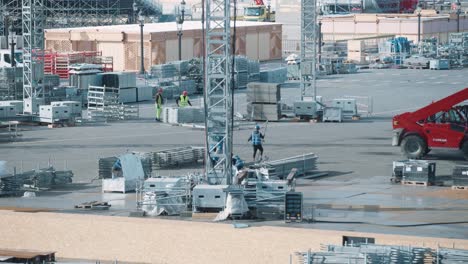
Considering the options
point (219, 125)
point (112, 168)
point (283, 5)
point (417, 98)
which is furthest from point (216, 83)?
point (283, 5)

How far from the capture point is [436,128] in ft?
146

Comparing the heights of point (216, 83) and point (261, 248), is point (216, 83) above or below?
above

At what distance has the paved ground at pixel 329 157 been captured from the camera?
114ft

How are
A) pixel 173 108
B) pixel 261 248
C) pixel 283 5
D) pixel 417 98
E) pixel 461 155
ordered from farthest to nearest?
pixel 283 5 < pixel 417 98 < pixel 173 108 < pixel 461 155 < pixel 261 248

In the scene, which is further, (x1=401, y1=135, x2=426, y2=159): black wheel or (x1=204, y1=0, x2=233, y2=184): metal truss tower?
(x1=401, y1=135, x2=426, y2=159): black wheel

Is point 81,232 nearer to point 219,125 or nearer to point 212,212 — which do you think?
point 212,212

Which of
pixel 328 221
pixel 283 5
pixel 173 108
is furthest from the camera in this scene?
pixel 283 5

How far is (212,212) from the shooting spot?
35.2 meters

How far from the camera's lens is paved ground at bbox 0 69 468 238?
34.8 meters

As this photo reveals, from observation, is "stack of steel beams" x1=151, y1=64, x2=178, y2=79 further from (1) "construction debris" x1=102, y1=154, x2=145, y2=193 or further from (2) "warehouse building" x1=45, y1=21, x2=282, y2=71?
(1) "construction debris" x1=102, y1=154, x2=145, y2=193

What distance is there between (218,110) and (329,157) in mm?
7837

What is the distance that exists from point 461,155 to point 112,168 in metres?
13.2

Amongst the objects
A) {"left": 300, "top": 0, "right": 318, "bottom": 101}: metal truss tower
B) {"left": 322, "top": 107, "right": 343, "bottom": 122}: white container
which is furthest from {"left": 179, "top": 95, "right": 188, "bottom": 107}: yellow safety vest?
{"left": 322, "top": 107, "right": 343, "bottom": 122}: white container

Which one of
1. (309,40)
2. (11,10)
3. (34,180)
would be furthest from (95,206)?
(11,10)
